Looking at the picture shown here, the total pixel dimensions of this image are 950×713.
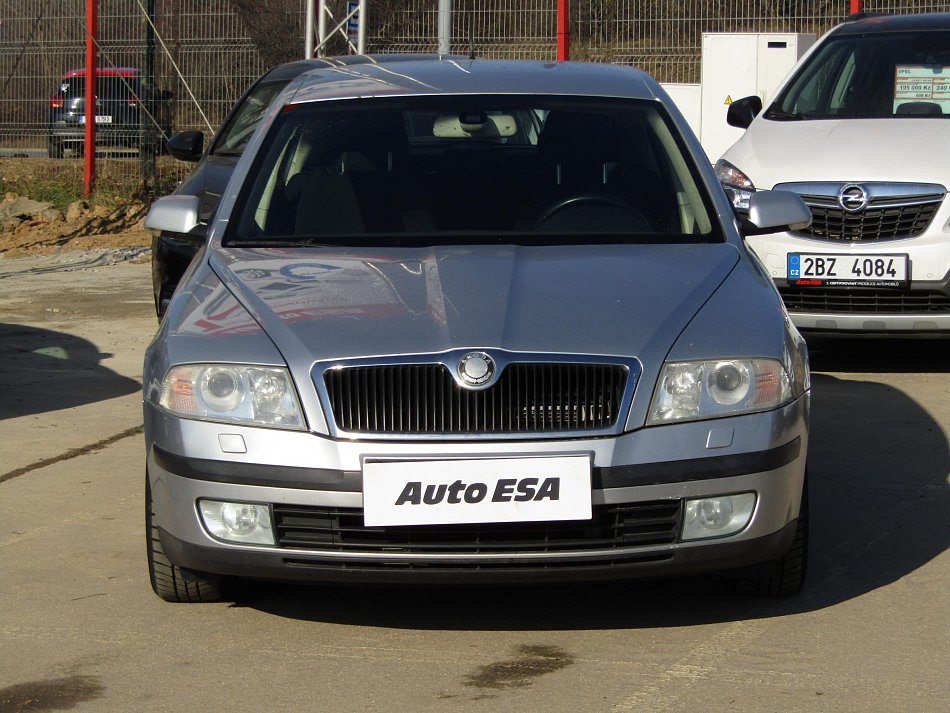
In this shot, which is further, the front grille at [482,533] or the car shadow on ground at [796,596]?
the car shadow on ground at [796,596]

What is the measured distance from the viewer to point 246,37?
16969 mm

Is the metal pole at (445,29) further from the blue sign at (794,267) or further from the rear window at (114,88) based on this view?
the blue sign at (794,267)

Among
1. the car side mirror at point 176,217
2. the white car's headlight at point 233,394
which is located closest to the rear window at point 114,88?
the car side mirror at point 176,217

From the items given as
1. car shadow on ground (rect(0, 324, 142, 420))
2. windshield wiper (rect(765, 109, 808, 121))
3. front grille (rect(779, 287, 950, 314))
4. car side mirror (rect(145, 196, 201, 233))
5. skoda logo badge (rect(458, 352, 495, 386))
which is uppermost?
windshield wiper (rect(765, 109, 808, 121))

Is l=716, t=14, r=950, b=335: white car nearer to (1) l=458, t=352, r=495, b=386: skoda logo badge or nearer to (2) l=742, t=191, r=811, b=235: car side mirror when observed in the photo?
(2) l=742, t=191, r=811, b=235: car side mirror

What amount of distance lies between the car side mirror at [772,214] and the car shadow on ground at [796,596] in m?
0.99

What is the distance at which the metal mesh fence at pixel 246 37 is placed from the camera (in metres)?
16.1

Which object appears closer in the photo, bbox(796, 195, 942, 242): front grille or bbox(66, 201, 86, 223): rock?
bbox(796, 195, 942, 242): front grille

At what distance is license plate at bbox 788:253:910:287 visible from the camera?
7.55 m

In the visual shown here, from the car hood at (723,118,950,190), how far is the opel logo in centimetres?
6

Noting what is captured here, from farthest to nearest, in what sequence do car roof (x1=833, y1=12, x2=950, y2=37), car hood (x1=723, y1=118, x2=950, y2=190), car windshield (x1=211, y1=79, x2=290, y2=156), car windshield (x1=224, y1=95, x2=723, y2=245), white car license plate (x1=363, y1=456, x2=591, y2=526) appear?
car windshield (x1=211, y1=79, x2=290, y2=156)
car roof (x1=833, y1=12, x2=950, y2=37)
car hood (x1=723, y1=118, x2=950, y2=190)
car windshield (x1=224, y1=95, x2=723, y2=245)
white car license plate (x1=363, y1=456, x2=591, y2=526)

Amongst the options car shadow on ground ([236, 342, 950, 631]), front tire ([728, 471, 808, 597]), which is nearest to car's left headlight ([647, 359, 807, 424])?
front tire ([728, 471, 808, 597])

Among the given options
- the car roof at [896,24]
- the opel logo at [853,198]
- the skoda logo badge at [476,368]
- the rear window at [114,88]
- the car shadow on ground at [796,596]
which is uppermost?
the car roof at [896,24]

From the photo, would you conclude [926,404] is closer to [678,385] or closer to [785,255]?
[785,255]
